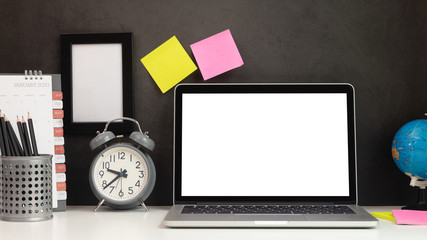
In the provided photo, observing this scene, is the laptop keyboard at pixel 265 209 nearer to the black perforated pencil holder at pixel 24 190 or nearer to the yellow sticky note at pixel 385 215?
the yellow sticky note at pixel 385 215

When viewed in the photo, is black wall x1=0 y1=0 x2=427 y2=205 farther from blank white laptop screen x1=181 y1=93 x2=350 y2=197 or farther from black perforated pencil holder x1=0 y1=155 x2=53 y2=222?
black perforated pencil holder x1=0 y1=155 x2=53 y2=222

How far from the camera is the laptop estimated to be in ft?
3.79

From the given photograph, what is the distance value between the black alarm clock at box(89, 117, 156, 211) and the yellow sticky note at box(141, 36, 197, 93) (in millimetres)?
177

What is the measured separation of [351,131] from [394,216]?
23 cm

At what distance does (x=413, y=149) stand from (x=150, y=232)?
2.09 ft

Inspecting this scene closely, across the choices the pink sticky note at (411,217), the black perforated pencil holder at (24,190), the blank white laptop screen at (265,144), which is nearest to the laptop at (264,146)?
the blank white laptop screen at (265,144)

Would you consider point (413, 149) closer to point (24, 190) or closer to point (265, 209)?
point (265, 209)

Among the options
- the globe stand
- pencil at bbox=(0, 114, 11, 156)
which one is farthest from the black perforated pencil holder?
the globe stand

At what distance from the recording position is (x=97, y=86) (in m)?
1.30

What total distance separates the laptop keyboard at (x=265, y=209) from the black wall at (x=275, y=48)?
9.0 inches

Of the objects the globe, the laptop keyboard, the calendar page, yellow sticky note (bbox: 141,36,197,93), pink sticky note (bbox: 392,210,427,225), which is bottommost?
pink sticky note (bbox: 392,210,427,225)

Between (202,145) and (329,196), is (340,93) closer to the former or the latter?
(329,196)

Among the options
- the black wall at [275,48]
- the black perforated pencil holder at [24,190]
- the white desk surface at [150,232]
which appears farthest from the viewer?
the black wall at [275,48]

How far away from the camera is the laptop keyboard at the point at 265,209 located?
1056 millimetres
